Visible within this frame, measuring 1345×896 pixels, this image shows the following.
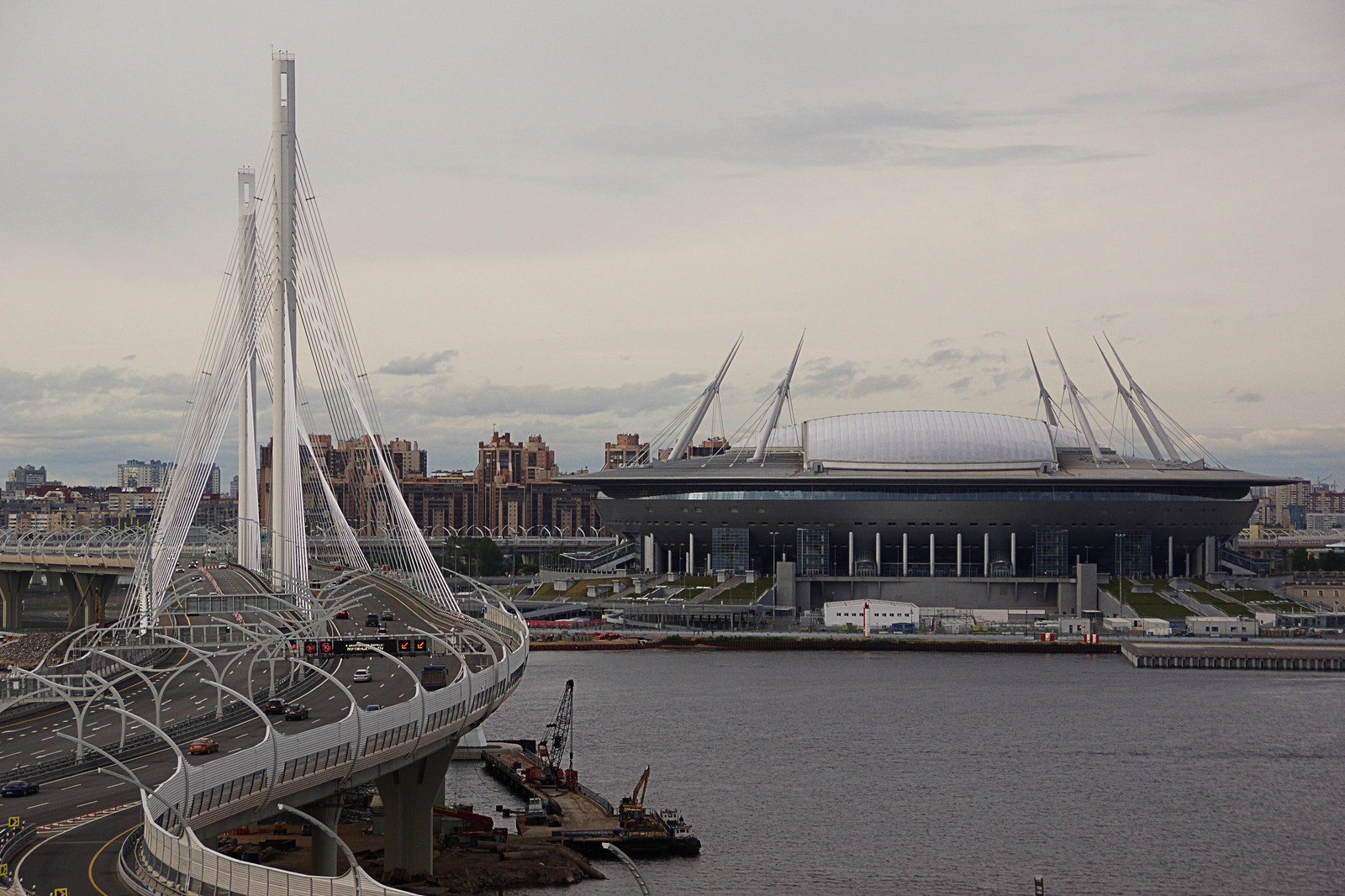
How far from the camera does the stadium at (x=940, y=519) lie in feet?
325

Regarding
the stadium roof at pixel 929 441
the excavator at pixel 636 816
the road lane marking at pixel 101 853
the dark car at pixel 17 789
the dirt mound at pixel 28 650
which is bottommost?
the excavator at pixel 636 816

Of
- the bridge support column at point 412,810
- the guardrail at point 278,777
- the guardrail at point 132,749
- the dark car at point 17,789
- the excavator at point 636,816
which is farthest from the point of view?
the excavator at point 636,816

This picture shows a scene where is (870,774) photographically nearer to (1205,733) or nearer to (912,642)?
(1205,733)

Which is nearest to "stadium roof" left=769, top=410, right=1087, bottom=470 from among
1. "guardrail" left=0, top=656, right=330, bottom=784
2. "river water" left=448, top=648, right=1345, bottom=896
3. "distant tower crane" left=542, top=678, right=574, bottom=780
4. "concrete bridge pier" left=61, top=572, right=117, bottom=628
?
"river water" left=448, top=648, right=1345, bottom=896

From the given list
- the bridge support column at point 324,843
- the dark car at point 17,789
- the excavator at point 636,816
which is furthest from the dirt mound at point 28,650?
the dark car at point 17,789

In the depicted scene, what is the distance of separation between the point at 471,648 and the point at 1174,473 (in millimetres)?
69489

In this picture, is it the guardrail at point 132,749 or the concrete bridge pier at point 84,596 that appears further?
the concrete bridge pier at point 84,596

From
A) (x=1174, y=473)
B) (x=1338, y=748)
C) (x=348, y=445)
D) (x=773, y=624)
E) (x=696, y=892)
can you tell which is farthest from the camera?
(x=1174, y=473)

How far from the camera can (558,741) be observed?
154ft

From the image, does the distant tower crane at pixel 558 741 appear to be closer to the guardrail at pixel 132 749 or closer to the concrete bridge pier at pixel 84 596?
the guardrail at pixel 132 749

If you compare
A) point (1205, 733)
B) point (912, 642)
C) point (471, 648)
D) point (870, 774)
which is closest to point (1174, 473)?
point (912, 642)

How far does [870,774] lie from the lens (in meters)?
43.8

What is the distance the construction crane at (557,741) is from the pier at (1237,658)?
34.0 meters

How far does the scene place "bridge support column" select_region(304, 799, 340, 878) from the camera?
28172mm
